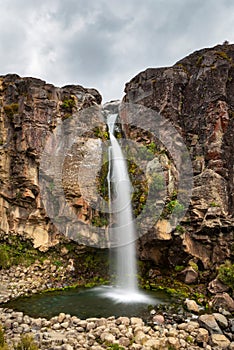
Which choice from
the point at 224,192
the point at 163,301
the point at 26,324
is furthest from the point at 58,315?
the point at 224,192

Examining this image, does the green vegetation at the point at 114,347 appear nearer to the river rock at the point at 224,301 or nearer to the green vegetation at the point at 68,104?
the river rock at the point at 224,301

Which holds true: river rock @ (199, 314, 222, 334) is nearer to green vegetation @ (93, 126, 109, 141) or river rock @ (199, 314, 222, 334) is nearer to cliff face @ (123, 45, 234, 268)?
cliff face @ (123, 45, 234, 268)

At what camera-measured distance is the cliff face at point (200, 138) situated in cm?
1392

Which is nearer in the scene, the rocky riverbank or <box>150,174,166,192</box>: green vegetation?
the rocky riverbank

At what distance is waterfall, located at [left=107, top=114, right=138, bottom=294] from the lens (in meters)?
14.4

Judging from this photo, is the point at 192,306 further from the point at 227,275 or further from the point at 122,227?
the point at 122,227

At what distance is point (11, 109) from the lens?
17.4 meters

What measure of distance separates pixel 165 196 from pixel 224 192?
318cm

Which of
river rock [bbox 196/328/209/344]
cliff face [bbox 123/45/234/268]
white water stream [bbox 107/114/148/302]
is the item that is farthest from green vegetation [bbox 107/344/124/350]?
cliff face [bbox 123/45/234/268]

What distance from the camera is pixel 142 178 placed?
16.2 m

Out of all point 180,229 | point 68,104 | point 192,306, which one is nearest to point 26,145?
point 68,104


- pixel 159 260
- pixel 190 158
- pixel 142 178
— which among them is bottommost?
pixel 159 260

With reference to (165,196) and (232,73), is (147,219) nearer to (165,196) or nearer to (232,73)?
(165,196)

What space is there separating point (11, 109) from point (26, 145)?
273cm
